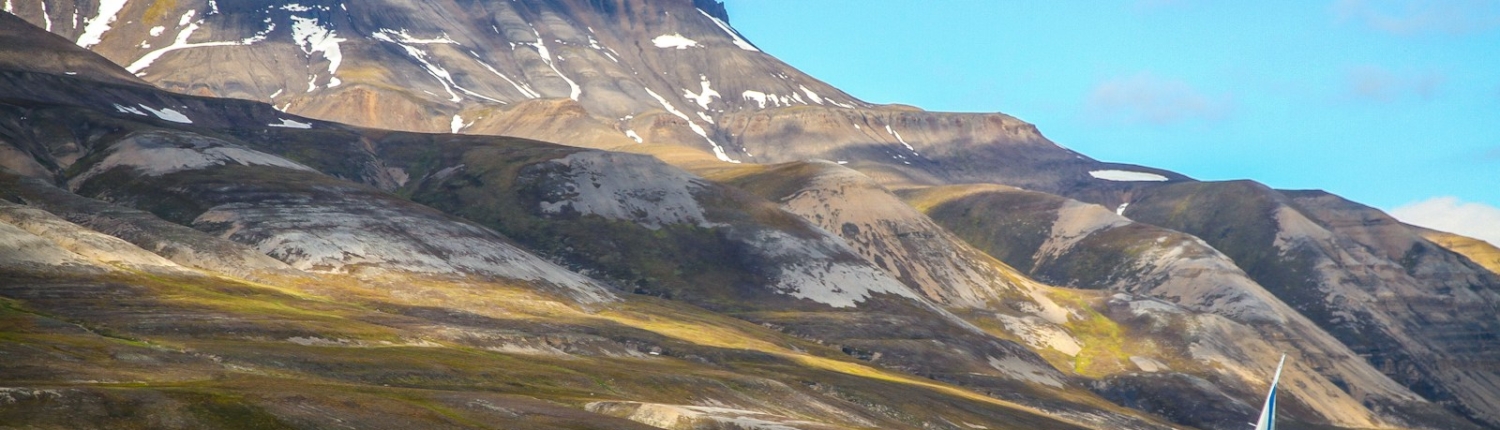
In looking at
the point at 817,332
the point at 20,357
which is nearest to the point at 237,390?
the point at 20,357

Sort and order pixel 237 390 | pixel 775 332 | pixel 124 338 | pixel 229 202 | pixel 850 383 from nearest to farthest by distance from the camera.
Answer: pixel 237 390, pixel 124 338, pixel 850 383, pixel 229 202, pixel 775 332

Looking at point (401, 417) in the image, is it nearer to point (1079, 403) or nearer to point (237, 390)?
point (237, 390)

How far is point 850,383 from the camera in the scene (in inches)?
5123

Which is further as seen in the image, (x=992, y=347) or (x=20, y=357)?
(x=992, y=347)

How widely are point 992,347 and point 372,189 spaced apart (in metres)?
89.0

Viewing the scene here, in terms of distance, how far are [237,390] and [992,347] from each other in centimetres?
14542

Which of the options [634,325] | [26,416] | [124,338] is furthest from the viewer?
[634,325]

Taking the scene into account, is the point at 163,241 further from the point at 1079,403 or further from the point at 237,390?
the point at 1079,403

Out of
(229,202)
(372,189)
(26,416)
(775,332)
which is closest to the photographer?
(26,416)

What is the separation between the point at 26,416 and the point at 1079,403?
5530 inches

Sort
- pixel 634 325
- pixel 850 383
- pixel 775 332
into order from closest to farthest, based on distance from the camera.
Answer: pixel 850 383, pixel 634 325, pixel 775 332

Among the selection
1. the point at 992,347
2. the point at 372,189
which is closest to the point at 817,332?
the point at 992,347

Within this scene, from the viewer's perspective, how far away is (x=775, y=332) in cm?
17575

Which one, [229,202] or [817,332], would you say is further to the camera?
[817,332]
